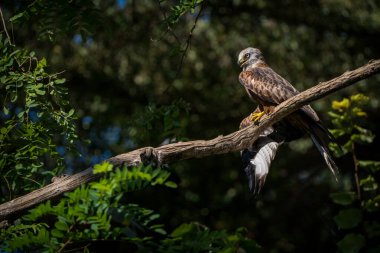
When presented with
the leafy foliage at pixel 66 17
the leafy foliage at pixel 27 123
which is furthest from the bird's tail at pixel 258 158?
the leafy foliage at pixel 66 17

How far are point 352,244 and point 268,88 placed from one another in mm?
1934

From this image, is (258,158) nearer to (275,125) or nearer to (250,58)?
(275,125)

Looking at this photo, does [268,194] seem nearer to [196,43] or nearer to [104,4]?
[196,43]

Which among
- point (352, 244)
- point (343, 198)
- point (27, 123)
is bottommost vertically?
point (352, 244)

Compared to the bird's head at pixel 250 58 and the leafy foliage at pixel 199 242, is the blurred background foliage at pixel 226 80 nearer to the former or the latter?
the bird's head at pixel 250 58

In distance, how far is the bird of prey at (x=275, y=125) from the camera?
489 cm

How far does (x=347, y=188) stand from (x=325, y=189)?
298 mm

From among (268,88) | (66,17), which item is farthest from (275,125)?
(66,17)

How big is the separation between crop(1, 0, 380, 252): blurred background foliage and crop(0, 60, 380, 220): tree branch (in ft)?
10.9

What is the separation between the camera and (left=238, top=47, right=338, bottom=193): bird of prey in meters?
4.89

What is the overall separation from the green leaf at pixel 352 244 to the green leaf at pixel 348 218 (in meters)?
0.08

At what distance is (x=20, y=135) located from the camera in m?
4.16

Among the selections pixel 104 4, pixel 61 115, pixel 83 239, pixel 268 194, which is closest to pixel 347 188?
pixel 268 194

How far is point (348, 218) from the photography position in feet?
12.3
